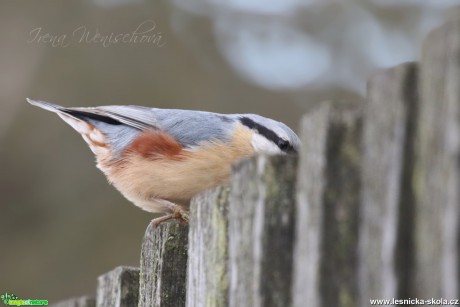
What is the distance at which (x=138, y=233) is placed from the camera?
5941 millimetres

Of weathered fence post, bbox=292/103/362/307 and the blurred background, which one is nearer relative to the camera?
weathered fence post, bbox=292/103/362/307

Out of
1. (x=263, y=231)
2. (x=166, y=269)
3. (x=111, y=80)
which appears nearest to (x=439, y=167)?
(x=263, y=231)

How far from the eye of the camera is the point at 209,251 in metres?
1.88

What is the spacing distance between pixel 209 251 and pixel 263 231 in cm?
28

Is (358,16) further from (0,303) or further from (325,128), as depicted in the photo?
(325,128)

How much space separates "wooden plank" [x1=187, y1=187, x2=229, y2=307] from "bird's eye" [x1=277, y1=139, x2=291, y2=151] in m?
1.61

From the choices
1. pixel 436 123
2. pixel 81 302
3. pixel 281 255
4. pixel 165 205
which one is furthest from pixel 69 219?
pixel 436 123

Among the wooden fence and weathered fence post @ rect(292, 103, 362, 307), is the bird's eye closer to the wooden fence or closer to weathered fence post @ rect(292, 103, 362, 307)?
the wooden fence

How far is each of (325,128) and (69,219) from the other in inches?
177

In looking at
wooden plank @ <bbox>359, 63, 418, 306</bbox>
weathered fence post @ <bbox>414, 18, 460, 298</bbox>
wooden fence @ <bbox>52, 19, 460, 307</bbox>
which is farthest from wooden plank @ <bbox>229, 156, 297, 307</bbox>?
weathered fence post @ <bbox>414, 18, 460, 298</bbox>

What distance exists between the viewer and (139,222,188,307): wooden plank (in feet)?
7.18

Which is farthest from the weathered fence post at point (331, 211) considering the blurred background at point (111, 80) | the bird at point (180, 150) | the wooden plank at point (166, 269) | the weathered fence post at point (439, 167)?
the blurred background at point (111, 80)

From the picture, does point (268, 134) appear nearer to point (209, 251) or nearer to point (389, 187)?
point (209, 251)

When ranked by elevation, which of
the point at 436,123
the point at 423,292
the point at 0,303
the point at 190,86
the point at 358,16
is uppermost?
the point at 358,16
